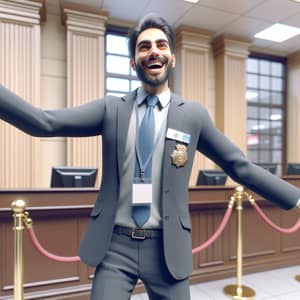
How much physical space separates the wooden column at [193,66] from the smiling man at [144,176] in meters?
4.70

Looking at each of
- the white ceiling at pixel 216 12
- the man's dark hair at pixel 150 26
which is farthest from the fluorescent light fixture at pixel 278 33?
the man's dark hair at pixel 150 26

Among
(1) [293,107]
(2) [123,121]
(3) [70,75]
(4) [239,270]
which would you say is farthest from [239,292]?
(1) [293,107]

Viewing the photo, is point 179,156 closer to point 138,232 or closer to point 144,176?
point 144,176

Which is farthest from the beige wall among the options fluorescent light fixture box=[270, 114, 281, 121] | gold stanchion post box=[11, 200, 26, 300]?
gold stanchion post box=[11, 200, 26, 300]

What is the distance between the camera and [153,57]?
1033 mm

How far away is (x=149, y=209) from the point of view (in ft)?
3.31

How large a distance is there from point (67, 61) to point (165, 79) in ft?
14.4

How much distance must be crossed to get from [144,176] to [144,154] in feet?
0.24

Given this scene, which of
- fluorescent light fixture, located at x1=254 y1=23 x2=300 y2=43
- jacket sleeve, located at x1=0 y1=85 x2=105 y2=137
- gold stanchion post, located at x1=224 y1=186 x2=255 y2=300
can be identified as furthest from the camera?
fluorescent light fixture, located at x1=254 y1=23 x2=300 y2=43

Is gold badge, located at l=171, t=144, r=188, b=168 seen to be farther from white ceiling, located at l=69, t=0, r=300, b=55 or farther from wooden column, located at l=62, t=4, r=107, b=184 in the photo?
white ceiling, located at l=69, t=0, r=300, b=55

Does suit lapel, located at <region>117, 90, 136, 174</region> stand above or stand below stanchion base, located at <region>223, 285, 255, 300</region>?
above

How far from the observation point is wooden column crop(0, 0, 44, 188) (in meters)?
4.53

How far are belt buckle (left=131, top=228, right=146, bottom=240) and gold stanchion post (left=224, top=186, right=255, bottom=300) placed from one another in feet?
6.80

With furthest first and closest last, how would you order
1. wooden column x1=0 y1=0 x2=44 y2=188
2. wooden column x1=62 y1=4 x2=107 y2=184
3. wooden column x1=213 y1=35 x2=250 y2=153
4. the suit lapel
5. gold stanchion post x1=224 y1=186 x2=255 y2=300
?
wooden column x1=213 y1=35 x2=250 y2=153 < wooden column x1=62 y1=4 x2=107 y2=184 < wooden column x1=0 y1=0 x2=44 y2=188 < gold stanchion post x1=224 y1=186 x2=255 y2=300 < the suit lapel
